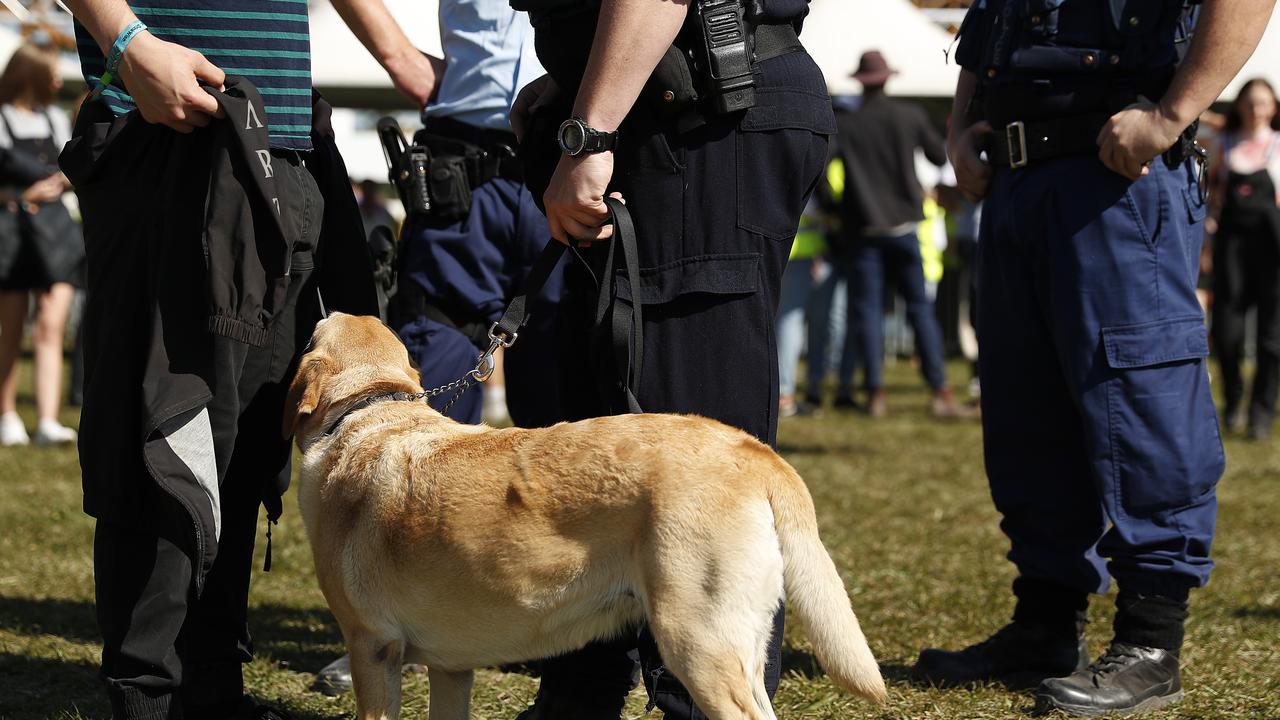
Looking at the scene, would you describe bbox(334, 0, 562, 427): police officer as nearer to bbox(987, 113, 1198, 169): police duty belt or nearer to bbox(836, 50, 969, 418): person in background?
bbox(987, 113, 1198, 169): police duty belt

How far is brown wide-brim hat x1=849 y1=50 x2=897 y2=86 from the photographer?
985cm

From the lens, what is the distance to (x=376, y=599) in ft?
8.14

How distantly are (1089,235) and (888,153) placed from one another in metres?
6.87

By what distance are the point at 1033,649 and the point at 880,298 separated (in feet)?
21.9

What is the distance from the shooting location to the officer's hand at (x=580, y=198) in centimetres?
245

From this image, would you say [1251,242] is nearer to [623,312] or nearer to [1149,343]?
[1149,343]

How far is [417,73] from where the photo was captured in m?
3.65

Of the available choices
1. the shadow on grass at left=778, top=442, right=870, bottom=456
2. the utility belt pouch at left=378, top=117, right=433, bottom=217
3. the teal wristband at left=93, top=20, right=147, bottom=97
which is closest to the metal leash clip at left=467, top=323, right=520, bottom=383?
the utility belt pouch at left=378, top=117, right=433, bottom=217

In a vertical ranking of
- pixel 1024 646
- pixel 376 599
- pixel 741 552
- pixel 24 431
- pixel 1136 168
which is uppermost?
pixel 1136 168

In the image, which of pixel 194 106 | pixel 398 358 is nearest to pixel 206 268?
pixel 194 106

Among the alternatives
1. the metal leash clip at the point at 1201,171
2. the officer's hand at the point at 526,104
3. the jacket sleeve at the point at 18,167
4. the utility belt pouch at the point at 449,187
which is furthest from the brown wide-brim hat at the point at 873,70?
the officer's hand at the point at 526,104

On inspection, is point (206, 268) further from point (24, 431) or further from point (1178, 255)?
point (24, 431)

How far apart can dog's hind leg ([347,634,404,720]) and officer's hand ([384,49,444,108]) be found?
1.77 m

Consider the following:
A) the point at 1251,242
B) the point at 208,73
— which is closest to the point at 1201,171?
the point at 208,73
